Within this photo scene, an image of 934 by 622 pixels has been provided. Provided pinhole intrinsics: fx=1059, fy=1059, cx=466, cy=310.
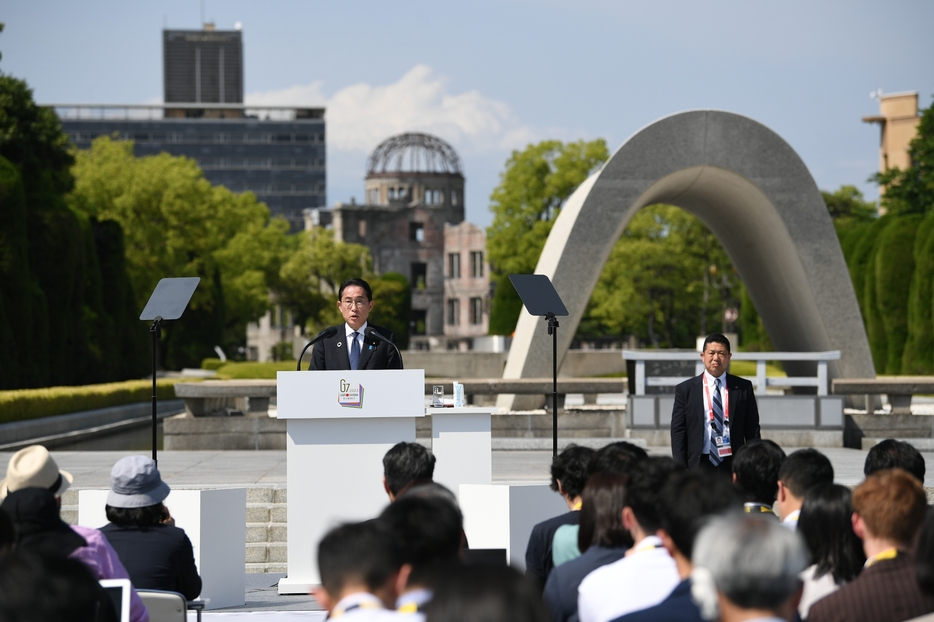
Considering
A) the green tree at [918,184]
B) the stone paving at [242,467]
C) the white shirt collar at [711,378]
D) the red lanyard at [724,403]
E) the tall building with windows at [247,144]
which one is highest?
the tall building with windows at [247,144]

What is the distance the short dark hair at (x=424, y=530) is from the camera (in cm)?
288

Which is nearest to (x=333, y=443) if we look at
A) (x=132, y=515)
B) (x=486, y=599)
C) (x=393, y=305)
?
(x=132, y=515)

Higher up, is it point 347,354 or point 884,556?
point 347,354

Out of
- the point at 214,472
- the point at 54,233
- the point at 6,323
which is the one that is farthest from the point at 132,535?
the point at 54,233

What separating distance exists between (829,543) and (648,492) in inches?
25.5

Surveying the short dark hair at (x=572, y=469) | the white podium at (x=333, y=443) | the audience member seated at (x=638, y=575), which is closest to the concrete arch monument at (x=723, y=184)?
the white podium at (x=333, y=443)

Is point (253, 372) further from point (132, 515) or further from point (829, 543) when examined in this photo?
point (829, 543)

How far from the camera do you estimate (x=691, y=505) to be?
2.90m

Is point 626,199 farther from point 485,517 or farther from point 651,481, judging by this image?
point 651,481

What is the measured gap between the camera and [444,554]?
292cm

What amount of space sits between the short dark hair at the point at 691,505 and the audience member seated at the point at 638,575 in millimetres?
81

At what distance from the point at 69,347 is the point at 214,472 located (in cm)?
1432

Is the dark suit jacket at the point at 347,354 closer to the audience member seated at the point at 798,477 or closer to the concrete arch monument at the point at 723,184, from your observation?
the audience member seated at the point at 798,477

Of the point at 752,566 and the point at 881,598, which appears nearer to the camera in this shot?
the point at 752,566
